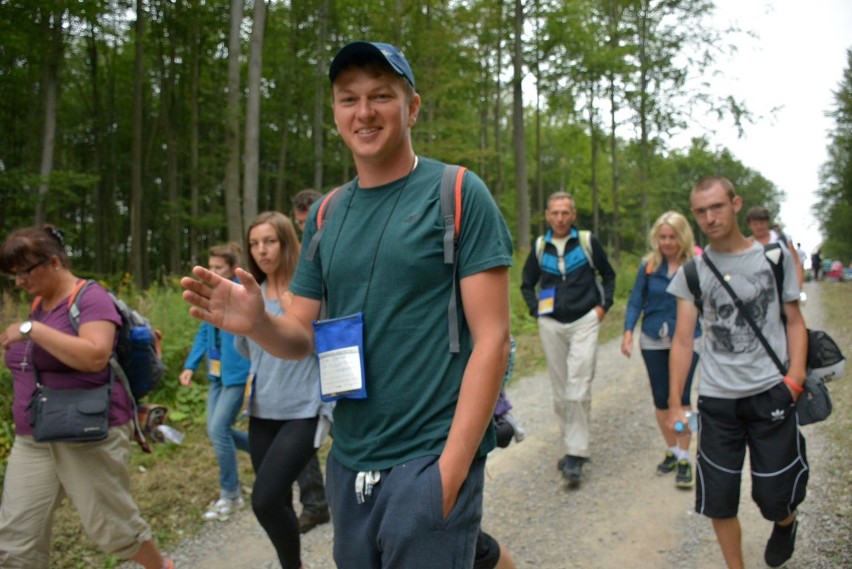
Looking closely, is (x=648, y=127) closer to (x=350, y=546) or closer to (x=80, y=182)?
(x=80, y=182)

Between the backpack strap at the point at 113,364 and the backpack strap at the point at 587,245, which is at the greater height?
the backpack strap at the point at 587,245

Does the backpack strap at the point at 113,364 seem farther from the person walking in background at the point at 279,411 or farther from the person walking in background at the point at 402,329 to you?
the person walking in background at the point at 402,329

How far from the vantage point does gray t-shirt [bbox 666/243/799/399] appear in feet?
10.9

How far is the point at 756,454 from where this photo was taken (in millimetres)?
3320

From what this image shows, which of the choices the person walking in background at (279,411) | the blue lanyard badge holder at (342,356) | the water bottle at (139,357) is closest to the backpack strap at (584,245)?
the person walking in background at (279,411)

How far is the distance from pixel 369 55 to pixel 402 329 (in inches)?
31.2

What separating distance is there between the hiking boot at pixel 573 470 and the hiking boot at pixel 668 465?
64cm

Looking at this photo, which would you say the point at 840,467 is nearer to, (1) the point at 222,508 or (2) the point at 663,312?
(2) the point at 663,312

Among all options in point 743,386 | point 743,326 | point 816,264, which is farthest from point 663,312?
point 816,264

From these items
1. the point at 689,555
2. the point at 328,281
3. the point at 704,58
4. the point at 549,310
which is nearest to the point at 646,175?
the point at 704,58

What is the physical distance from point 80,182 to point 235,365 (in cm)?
1153

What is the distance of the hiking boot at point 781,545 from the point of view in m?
3.51

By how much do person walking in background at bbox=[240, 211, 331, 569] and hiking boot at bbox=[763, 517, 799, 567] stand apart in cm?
258

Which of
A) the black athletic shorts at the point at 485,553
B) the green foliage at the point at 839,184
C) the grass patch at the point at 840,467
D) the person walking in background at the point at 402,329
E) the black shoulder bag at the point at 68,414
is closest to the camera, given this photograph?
the person walking in background at the point at 402,329
